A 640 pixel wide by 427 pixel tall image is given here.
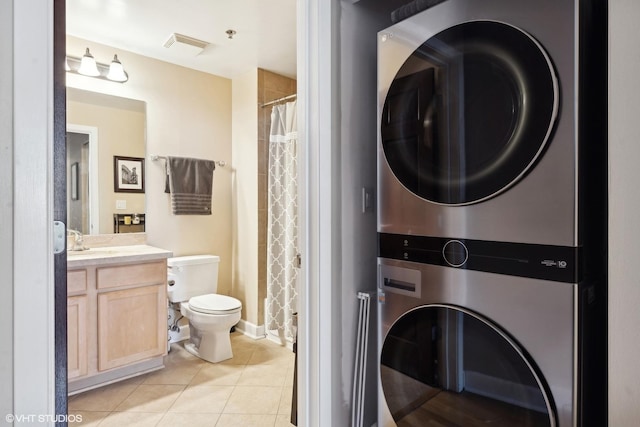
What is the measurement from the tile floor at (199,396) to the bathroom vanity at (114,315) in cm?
14

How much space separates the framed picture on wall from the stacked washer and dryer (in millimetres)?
2352

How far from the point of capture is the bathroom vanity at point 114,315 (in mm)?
2143

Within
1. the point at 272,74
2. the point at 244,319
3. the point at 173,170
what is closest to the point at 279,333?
the point at 244,319

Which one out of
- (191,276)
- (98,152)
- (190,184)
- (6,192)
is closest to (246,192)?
(190,184)

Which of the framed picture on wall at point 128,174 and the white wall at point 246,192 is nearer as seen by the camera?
the framed picture on wall at point 128,174

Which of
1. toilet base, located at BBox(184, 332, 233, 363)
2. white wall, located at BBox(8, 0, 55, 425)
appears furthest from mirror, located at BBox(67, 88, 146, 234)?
white wall, located at BBox(8, 0, 55, 425)

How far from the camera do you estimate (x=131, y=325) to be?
7.78 feet

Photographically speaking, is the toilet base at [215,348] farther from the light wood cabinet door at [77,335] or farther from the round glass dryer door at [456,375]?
the round glass dryer door at [456,375]

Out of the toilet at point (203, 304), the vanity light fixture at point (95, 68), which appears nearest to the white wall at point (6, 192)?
the toilet at point (203, 304)

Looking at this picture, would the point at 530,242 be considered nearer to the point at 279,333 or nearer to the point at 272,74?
the point at 279,333

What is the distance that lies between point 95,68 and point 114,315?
177 centimetres

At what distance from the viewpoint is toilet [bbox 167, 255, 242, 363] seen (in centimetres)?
261

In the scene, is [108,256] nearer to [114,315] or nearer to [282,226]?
[114,315]
